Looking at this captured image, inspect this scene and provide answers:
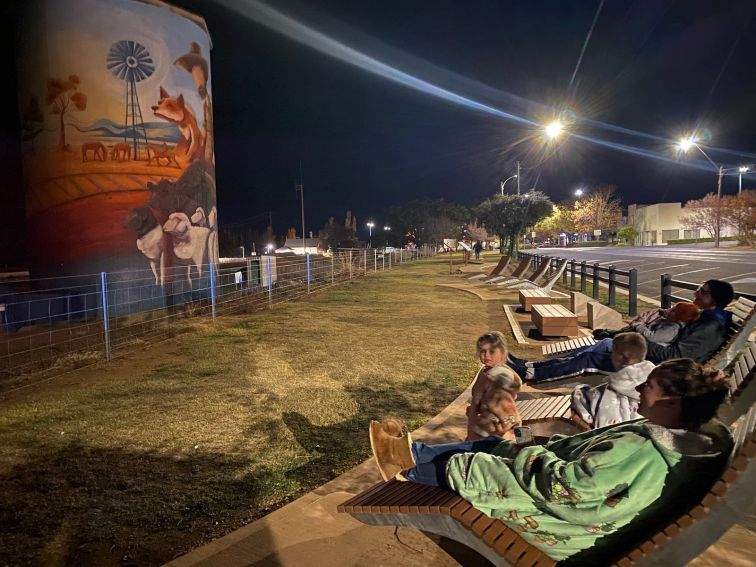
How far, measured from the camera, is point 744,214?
46125mm

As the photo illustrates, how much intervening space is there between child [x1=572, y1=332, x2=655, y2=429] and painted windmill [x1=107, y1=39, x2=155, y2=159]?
1757cm

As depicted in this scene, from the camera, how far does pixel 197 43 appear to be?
18750 millimetres

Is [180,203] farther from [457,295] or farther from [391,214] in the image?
[391,214]

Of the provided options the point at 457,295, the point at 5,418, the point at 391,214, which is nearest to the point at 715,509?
the point at 5,418

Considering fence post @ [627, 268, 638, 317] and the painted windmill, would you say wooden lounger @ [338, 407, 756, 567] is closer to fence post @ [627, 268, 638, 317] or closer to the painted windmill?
fence post @ [627, 268, 638, 317]

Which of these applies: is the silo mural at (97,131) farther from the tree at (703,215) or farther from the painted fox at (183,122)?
the tree at (703,215)

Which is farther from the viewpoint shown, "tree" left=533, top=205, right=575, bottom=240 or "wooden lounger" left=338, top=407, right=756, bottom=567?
"tree" left=533, top=205, right=575, bottom=240

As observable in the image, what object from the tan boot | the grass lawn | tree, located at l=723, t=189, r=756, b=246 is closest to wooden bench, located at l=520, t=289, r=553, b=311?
the grass lawn

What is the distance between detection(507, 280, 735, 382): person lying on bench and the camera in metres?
3.85

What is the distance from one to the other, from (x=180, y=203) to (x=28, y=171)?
4.73m

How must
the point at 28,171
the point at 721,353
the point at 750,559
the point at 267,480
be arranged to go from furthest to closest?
the point at 28,171 < the point at 721,353 < the point at 267,480 < the point at 750,559

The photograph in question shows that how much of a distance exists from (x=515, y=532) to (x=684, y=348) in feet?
9.41

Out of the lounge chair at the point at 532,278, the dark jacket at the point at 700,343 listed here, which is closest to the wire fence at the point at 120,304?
the lounge chair at the point at 532,278

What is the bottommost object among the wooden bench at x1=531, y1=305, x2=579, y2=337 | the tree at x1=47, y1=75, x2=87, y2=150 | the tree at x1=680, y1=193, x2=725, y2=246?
the wooden bench at x1=531, y1=305, x2=579, y2=337
